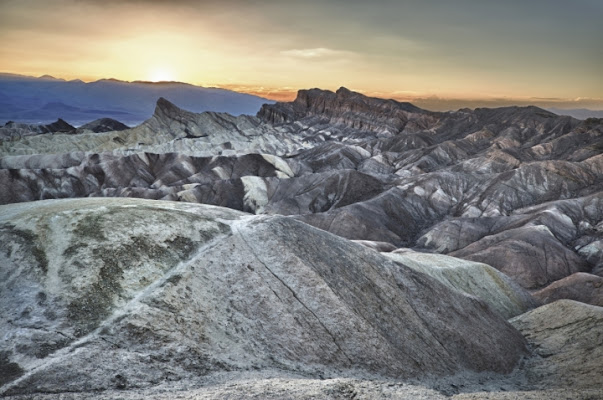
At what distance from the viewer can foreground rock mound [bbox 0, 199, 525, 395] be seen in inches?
555

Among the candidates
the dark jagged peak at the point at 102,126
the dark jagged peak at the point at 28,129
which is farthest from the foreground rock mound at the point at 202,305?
the dark jagged peak at the point at 102,126

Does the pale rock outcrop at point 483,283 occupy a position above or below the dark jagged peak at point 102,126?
below

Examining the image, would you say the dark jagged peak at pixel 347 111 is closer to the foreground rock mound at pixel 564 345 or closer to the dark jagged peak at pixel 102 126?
the dark jagged peak at pixel 102 126

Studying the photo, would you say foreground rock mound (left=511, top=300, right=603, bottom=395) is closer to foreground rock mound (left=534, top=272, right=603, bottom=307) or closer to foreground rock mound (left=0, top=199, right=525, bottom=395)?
foreground rock mound (left=0, top=199, right=525, bottom=395)

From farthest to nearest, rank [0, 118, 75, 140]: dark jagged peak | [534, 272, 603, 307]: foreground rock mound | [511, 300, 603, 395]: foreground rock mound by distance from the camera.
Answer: [0, 118, 75, 140]: dark jagged peak < [534, 272, 603, 307]: foreground rock mound < [511, 300, 603, 395]: foreground rock mound

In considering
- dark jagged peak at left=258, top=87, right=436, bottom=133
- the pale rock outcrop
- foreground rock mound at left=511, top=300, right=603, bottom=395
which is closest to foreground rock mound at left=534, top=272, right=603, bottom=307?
the pale rock outcrop

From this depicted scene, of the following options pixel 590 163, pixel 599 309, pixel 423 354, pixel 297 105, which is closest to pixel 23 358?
pixel 423 354

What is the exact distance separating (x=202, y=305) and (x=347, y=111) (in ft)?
534

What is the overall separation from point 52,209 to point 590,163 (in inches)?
4098

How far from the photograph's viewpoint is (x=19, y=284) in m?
16.1

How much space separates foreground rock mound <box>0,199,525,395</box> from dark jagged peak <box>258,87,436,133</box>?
139m

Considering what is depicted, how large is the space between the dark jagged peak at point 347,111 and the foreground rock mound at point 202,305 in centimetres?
13912

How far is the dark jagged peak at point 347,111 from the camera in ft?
534

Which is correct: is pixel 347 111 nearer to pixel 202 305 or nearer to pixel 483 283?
pixel 483 283
